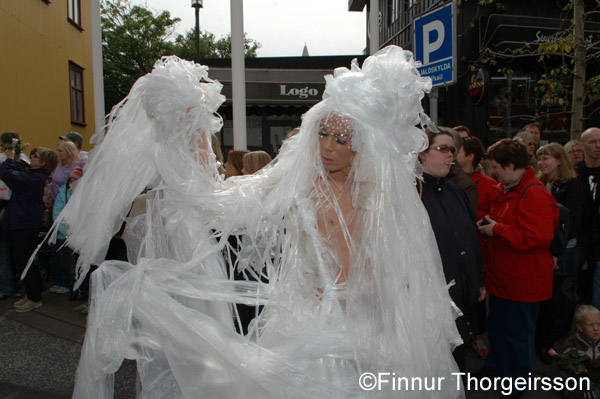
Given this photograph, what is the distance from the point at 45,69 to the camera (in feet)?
39.2

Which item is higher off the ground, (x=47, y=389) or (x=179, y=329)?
(x=179, y=329)

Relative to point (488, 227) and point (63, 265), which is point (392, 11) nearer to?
point (63, 265)

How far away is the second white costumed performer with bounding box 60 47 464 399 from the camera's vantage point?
1.71 meters

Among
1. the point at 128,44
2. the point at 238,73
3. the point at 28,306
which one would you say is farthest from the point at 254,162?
the point at 128,44

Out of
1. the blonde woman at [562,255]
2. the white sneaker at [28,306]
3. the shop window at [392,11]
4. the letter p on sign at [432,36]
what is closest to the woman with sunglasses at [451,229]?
the blonde woman at [562,255]

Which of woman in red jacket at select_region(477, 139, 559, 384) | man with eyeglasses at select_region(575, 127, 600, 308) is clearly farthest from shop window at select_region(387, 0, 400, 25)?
woman in red jacket at select_region(477, 139, 559, 384)

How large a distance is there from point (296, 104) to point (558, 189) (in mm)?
5656

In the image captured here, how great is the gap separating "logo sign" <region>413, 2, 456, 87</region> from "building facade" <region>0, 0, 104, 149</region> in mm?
6382

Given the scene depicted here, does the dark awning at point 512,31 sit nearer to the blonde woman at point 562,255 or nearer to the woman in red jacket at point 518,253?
the blonde woman at point 562,255

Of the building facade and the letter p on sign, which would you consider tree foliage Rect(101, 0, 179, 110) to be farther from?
the letter p on sign

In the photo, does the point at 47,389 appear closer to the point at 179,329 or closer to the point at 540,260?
the point at 179,329

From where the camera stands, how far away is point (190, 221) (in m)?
2.13

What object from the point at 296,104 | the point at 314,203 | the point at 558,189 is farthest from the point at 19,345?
the point at 296,104

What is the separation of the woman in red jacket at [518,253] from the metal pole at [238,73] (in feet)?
10.6
